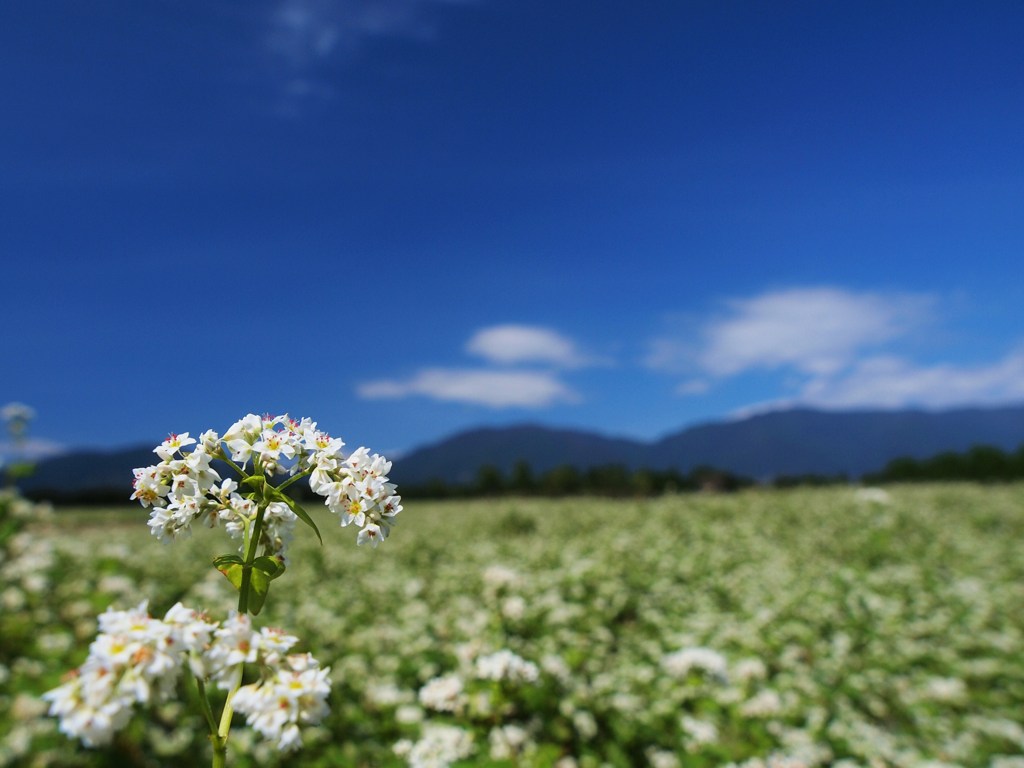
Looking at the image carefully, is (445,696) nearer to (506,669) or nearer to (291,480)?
(506,669)

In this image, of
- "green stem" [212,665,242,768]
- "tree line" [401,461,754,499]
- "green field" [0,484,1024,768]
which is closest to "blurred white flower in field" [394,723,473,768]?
"green field" [0,484,1024,768]

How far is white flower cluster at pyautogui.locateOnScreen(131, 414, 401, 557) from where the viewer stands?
1.39 meters

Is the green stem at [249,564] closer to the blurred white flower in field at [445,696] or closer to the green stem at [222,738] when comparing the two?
the green stem at [222,738]

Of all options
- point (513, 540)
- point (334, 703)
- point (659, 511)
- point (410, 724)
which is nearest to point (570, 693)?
point (410, 724)

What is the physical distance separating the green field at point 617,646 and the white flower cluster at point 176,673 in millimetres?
1849

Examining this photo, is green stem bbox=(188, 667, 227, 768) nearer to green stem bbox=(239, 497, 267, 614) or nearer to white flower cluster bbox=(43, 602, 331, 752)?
white flower cluster bbox=(43, 602, 331, 752)

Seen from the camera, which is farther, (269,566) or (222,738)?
(269,566)

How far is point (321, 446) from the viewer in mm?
1450

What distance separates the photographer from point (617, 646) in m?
5.89

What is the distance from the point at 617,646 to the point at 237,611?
506 cm

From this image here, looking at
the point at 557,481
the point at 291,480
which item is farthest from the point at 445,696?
the point at 557,481

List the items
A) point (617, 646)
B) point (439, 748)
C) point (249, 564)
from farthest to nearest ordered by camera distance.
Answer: point (617, 646) → point (439, 748) → point (249, 564)

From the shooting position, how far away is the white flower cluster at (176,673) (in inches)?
40.8

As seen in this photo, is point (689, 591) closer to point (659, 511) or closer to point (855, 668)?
point (855, 668)
